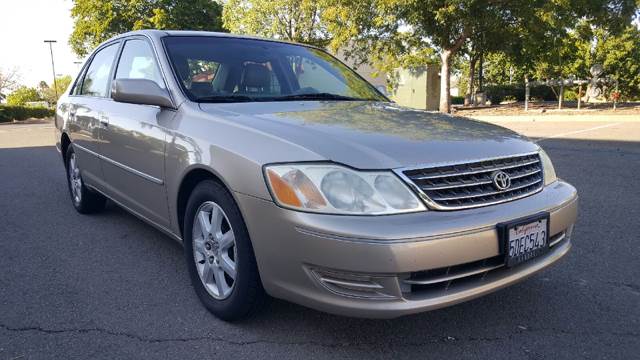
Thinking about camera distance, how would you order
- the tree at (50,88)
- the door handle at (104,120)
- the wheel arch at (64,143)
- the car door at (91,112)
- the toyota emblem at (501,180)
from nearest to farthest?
1. the toyota emblem at (501,180)
2. the door handle at (104,120)
3. the car door at (91,112)
4. the wheel arch at (64,143)
5. the tree at (50,88)

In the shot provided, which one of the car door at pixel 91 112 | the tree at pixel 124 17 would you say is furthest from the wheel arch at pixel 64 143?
the tree at pixel 124 17

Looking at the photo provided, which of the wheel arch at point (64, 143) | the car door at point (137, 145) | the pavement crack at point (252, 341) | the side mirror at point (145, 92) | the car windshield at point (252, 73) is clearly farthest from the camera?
the wheel arch at point (64, 143)

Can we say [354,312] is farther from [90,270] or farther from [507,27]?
[507,27]

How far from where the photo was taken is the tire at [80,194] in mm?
4824

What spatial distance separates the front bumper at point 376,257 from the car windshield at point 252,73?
1167 millimetres

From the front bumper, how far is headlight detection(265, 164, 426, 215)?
0.04 m

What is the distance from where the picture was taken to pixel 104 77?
4273 mm

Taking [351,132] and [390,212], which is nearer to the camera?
[390,212]

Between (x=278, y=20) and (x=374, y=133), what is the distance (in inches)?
1065

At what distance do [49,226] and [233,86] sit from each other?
8.23 ft

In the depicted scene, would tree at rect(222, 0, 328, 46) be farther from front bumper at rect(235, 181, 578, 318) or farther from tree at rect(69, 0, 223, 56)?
front bumper at rect(235, 181, 578, 318)

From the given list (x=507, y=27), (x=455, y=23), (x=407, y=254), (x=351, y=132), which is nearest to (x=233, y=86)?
(x=351, y=132)

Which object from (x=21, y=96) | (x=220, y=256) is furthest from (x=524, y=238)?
(x=21, y=96)

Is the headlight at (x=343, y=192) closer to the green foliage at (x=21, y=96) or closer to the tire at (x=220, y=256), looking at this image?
the tire at (x=220, y=256)
